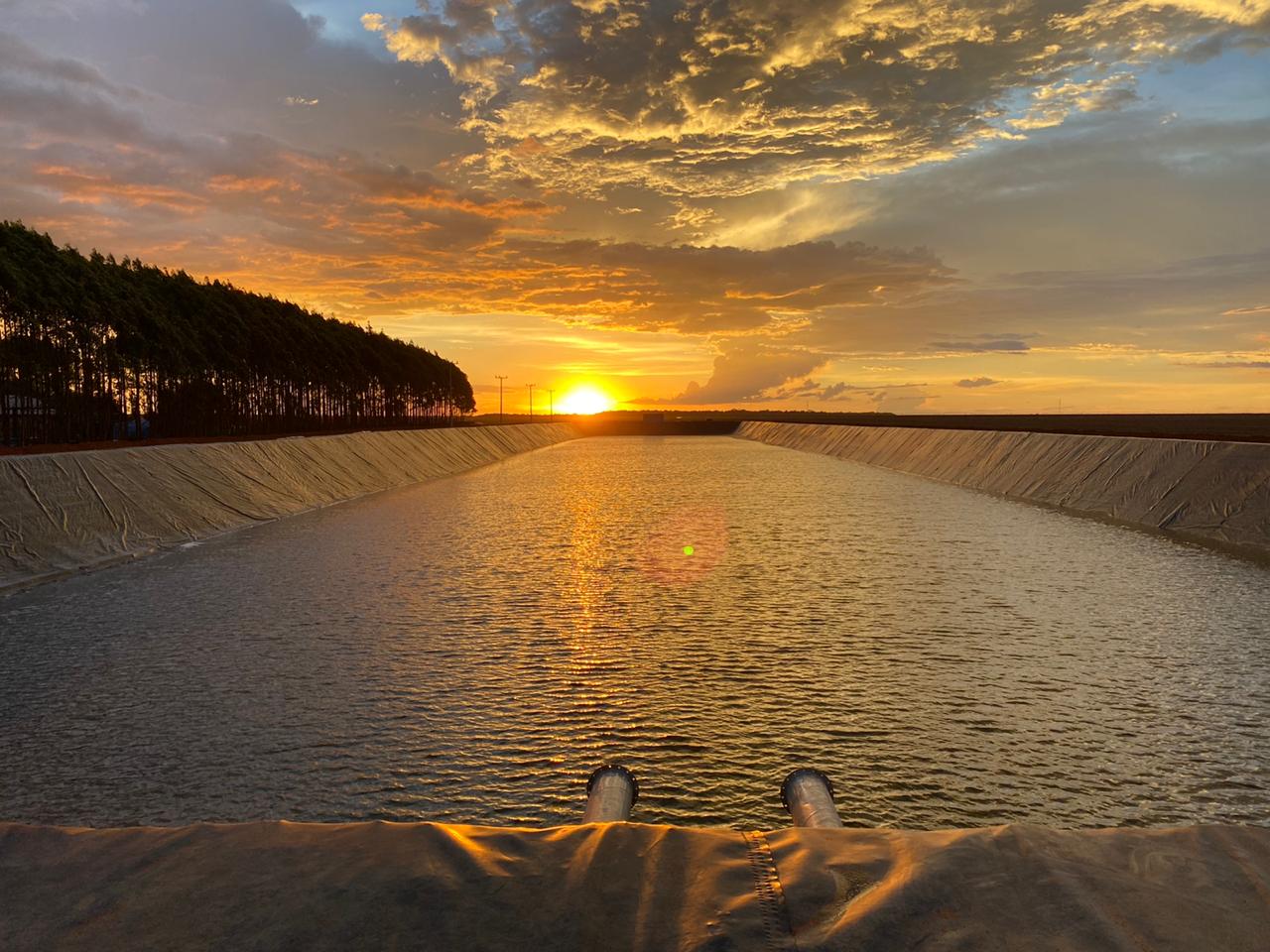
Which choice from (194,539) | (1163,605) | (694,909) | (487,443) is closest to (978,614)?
(1163,605)

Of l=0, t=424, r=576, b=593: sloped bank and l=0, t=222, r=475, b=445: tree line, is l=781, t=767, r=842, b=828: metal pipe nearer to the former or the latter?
l=0, t=424, r=576, b=593: sloped bank

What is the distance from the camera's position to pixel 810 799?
4641mm

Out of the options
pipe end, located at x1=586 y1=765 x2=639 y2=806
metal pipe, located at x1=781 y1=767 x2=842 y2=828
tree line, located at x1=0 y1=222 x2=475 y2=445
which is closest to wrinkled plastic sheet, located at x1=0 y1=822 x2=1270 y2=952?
metal pipe, located at x1=781 y1=767 x2=842 y2=828

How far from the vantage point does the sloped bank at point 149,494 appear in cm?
1463

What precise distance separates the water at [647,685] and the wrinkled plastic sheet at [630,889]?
4.60 feet

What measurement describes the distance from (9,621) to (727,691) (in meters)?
9.02

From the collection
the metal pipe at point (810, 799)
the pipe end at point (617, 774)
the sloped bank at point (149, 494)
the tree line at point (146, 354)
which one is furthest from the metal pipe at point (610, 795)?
the tree line at point (146, 354)

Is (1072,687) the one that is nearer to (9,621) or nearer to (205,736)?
(205,736)

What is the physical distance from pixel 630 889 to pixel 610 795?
1.50m

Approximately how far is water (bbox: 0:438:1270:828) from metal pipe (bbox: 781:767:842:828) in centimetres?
20

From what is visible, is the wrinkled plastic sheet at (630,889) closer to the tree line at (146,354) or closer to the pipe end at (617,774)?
the pipe end at (617,774)

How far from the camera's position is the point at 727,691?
7348 mm

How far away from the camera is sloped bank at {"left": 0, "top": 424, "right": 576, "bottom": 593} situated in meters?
14.6

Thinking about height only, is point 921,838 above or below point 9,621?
above
